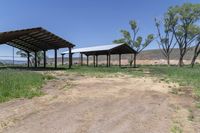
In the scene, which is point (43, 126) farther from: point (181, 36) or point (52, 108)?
point (181, 36)

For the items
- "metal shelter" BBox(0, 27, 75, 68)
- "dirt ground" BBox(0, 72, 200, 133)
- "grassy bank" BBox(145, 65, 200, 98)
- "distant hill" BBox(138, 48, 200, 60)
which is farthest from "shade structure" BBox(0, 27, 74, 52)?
"distant hill" BBox(138, 48, 200, 60)

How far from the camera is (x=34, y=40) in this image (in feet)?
86.6

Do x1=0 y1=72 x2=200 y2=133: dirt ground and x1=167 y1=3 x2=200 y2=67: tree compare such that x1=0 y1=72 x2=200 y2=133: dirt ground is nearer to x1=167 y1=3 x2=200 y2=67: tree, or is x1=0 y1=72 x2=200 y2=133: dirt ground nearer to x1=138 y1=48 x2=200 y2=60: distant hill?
x1=167 y1=3 x2=200 y2=67: tree

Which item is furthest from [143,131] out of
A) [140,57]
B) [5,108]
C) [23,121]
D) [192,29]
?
[140,57]

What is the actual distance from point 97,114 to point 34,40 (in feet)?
71.1

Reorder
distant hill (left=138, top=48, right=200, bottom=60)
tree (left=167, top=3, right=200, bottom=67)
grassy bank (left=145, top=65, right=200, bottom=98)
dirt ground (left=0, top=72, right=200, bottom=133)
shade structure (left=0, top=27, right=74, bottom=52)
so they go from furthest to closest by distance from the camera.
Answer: distant hill (left=138, top=48, right=200, bottom=60) < tree (left=167, top=3, right=200, bottom=67) < shade structure (left=0, top=27, right=74, bottom=52) < grassy bank (left=145, top=65, right=200, bottom=98) < dirt ground (left=0, top=72, right=200, bottom=133)

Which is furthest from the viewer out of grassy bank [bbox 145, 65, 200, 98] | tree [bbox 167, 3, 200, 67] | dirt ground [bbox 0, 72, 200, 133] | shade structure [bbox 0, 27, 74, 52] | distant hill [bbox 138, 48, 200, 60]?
distant hill [bbox 138, 48, 200, 60]

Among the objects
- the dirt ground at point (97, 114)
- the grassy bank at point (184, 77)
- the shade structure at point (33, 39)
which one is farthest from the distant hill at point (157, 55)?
the dirt ground at point (97, 114)

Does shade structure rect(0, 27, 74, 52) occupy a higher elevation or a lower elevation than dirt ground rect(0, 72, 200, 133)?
higher

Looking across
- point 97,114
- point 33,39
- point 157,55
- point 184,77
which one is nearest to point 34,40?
point 33,39

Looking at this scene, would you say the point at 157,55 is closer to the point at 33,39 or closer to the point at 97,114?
the point at 33,39

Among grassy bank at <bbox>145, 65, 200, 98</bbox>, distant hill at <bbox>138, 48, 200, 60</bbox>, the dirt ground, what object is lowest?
the dirt ground

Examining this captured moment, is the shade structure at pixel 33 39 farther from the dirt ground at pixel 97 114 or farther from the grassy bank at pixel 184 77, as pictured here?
the dirt ground at pixel 97 114

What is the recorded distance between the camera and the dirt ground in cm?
493
